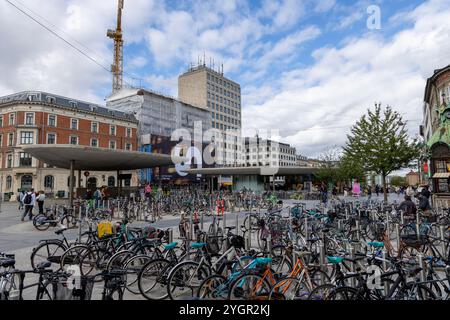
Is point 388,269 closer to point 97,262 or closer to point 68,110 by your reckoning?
point 97,262

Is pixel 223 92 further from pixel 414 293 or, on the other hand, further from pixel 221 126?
pixel 414 293

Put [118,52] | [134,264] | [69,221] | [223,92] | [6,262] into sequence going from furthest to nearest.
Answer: [223,92]
[118,52]
[69,221]
[134,264]
[6,262]

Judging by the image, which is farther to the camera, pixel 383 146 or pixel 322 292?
pixel 383 146

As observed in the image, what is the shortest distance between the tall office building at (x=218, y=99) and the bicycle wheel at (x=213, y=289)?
7328 centimetres

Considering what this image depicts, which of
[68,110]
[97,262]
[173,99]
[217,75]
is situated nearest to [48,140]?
[68,110]

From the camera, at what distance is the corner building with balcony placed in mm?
37969

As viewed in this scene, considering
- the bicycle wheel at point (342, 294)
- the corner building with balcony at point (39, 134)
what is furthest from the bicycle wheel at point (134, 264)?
the corner building with balcony at point (39, 134)

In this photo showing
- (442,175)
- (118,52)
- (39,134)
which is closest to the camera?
(442,175)

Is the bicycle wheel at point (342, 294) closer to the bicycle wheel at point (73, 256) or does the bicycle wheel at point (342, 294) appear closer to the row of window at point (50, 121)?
the bicycle wheel at point (73, 256)

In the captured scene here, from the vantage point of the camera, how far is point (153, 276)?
4.88 metres

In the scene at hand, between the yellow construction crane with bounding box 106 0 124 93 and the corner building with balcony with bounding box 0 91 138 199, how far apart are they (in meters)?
26.5

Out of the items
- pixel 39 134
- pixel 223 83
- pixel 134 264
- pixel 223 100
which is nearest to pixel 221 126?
pixel 223 100

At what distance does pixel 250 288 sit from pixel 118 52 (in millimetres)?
79051
